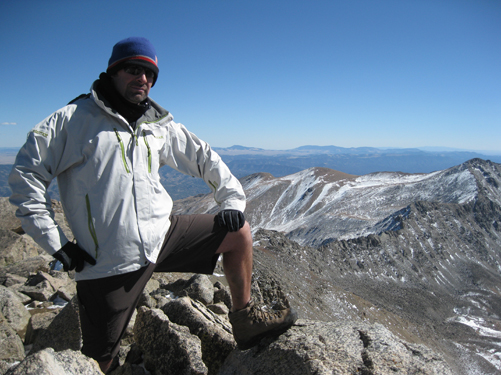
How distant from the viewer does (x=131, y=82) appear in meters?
3.28

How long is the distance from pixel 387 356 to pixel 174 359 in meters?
2.65

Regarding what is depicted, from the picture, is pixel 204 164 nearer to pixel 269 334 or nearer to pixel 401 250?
pixel 269 334

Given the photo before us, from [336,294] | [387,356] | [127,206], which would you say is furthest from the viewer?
[336,294]

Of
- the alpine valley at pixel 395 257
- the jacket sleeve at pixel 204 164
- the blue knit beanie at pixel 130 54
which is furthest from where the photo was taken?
the alpine valley at pixel 395 257

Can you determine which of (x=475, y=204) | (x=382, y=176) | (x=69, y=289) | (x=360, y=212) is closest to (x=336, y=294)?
(x=69, y=289)

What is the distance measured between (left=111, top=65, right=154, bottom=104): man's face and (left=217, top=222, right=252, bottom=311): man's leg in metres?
1.89

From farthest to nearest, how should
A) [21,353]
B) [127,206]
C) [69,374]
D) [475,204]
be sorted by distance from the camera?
[475,204] → [21,353] → [127,206] → [69,374]

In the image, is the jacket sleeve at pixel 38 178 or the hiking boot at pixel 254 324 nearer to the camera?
the jacket sleeve at pixel 38 178

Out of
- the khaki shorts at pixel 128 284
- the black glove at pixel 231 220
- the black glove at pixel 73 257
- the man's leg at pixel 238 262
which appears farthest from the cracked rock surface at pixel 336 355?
the black glove at pixel 73 257

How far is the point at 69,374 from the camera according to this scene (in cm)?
256

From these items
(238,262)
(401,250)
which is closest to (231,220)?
(238,262)

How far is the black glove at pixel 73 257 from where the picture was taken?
2.87m

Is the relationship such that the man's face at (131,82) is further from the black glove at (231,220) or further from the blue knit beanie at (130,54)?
the black glove at (231,220)

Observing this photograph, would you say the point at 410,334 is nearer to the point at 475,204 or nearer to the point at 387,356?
the point at 387,356
